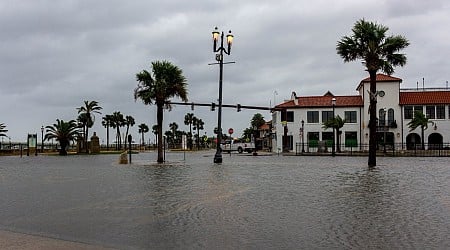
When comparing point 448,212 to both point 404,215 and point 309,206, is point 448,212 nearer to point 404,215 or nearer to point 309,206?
point 404,215

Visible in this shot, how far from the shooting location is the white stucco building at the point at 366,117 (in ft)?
219

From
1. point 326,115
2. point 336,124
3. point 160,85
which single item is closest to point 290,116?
point 326,115

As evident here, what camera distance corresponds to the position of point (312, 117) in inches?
2827

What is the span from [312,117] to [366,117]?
7577 mm

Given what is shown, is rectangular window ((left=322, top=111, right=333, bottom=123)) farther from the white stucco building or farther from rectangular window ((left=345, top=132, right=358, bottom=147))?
rectangular window ((left=345, top=132, right=358, bottom=147))

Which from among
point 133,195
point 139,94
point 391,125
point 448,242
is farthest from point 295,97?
point 448,242

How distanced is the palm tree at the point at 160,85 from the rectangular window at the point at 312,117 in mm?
39368

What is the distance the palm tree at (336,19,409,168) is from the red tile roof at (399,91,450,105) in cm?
3979

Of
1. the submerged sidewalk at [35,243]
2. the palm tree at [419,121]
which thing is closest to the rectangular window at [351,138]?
the palm tree at [419,121]

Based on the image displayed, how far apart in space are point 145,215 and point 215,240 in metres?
3.02

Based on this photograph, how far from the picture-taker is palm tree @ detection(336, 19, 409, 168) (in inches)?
1187

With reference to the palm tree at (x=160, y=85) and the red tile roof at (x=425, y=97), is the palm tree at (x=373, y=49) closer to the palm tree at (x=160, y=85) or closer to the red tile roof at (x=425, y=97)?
the palm tree at (x=160, y=85)

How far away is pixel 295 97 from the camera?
241 ft

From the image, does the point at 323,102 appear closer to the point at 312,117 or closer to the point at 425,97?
the point at 312,117
